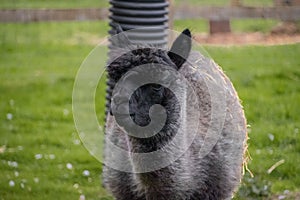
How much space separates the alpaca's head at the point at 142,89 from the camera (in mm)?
3871

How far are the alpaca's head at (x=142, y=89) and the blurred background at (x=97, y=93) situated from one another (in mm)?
1781

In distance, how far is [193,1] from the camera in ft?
58.0

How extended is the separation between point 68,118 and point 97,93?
903 mm

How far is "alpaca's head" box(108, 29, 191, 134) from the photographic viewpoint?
3871 mm

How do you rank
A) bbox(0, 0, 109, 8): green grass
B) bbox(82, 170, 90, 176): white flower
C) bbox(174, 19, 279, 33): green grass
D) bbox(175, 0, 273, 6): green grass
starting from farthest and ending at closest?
1. bbox(0, 0, 109, 8): green grass
2. bbox(175, 0, 273, 6): green grass
3. bbox(174, 19, 279, 33): green grass
4. bbox(82, 170, 90, 176): white flower

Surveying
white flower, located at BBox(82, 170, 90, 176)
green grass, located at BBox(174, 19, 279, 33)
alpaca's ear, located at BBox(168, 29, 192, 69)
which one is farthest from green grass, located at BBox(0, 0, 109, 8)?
alpaca's ear, located at BBox(168, 29, 192, 69)

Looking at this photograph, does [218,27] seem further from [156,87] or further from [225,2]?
[156,87]

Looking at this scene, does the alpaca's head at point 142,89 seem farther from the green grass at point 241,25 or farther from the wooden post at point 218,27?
the green grass at point 241,25

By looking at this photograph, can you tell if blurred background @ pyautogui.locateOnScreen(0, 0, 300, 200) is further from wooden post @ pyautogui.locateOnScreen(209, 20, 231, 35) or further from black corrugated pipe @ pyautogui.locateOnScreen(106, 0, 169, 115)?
black corrugated pipe @ pyautogui.locateOnScreen(106, 0, 169, 115)

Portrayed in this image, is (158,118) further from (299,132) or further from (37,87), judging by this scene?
(37,87)

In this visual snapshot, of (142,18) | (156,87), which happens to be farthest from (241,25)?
(156,87)

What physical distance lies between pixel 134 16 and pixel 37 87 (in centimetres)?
461

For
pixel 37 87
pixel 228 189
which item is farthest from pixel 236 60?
pixel 228 189

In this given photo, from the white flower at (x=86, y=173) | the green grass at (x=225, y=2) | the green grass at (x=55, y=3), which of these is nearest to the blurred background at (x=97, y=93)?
the white flower at (x=86, y=173)
